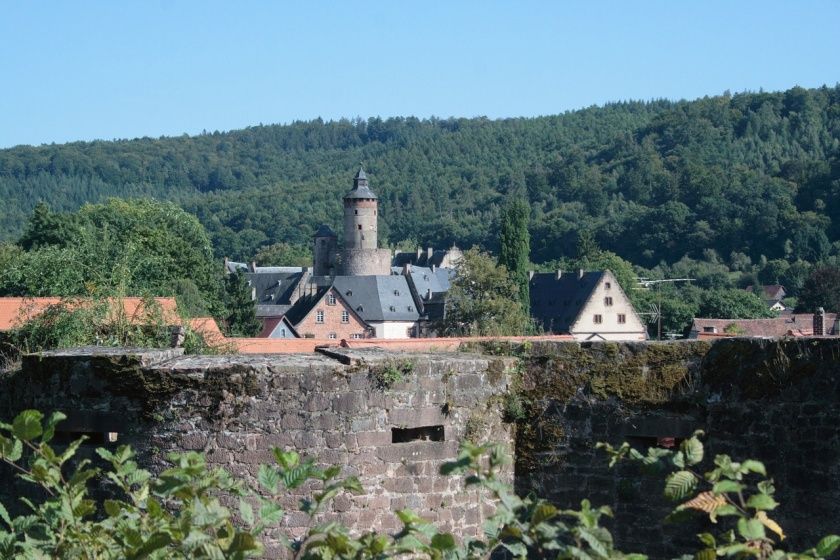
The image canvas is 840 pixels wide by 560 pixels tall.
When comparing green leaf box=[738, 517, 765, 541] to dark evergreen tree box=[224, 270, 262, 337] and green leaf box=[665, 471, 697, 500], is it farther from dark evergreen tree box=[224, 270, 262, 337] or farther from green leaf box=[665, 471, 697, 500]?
dark evergreen tree box=[224, 270, 262, 337]

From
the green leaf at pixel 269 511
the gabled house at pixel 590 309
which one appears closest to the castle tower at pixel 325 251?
the gabled house at pixel 590 309

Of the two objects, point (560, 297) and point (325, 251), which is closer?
point (560, 297)

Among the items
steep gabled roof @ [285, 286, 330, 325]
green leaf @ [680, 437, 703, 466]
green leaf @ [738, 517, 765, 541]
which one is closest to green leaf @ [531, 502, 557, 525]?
green leaf @ [680, 437, 703, 466]

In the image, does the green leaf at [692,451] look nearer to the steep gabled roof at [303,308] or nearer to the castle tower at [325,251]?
the steep gabled roof at [303,308]

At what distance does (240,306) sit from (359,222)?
8345cm

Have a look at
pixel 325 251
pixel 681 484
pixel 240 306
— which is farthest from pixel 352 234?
pixel 681 484

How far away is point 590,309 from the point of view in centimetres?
11475

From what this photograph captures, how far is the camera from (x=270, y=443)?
796 cm

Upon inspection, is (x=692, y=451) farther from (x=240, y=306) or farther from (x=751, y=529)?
(x=240, y=306)

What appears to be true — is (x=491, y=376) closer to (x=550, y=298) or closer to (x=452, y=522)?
(x=452, y=522)

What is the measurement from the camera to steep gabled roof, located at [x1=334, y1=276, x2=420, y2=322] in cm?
12388

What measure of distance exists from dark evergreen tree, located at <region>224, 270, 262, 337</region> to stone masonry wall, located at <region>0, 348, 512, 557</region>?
59.2 meters

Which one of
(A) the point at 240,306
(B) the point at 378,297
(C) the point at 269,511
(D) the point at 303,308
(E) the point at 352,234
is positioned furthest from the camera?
(E) the point at 352,234

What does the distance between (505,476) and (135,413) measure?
7.52 ft
